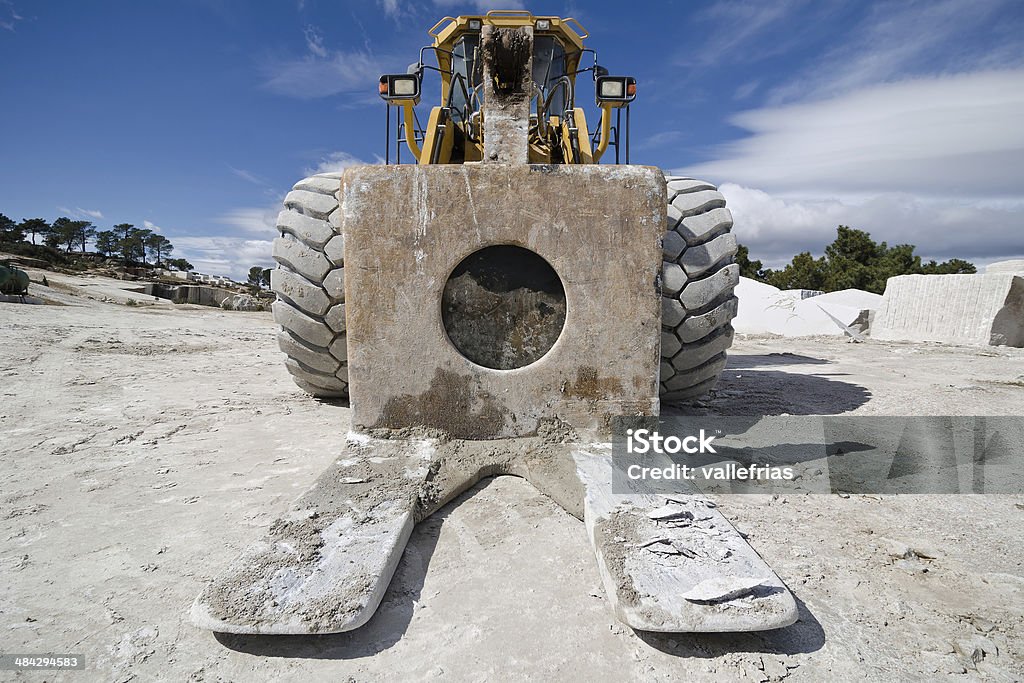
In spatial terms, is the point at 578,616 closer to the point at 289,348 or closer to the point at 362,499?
the point at 362,499

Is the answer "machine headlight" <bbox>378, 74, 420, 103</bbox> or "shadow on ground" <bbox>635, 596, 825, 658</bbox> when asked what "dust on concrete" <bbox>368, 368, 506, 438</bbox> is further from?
"machine headlight" <bbox>378, 74, 420, 103</bbox>

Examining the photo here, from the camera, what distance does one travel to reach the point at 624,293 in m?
2.55

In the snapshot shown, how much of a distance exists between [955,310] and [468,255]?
897 cm

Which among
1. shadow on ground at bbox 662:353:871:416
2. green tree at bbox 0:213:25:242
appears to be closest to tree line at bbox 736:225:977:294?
shadow on ground at bbox 662:353:871:416

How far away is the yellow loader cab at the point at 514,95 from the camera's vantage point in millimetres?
3674

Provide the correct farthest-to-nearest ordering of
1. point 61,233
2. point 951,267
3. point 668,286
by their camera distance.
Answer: point 61,233 → point 951,267 → point 668,286

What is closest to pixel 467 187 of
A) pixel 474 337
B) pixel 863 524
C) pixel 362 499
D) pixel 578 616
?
pixel 474 337

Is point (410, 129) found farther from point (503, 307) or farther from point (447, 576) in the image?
point (447, 576)

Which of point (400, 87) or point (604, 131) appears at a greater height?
point (400, 87)

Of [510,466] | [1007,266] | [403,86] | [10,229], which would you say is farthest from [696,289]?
[10,229]

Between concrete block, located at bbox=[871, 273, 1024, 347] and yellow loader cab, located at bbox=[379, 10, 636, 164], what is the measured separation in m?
7.23

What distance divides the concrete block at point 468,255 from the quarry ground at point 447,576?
0.45m

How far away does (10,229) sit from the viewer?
33562mm

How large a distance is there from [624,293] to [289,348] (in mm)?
1860
